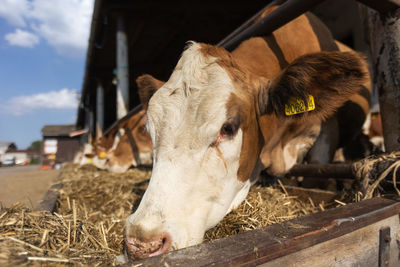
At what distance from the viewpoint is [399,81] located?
64.6 inches

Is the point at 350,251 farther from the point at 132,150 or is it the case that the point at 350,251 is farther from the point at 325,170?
the point at 132,150

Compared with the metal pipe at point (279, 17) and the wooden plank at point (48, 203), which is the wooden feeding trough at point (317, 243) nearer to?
the metal pipe at point (279, 17)

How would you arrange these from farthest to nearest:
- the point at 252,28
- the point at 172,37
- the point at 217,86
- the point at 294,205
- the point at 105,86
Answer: the point at 105,86 < the point at 172,37 < the point at 252,28 < the point at 294,205 < the point at 217,86

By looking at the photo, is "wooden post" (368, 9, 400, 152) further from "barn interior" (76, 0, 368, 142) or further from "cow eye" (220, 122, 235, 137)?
"barn interior" (76, 0, 368, 142)

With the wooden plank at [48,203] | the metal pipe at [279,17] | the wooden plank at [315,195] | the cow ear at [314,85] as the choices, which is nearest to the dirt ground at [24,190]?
the wooden plank at [48,203]

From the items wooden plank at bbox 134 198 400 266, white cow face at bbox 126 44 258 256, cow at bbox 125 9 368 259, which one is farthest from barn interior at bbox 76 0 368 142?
wooden plank at bbox 134 198 400 266

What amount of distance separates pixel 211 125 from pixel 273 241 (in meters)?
0.68

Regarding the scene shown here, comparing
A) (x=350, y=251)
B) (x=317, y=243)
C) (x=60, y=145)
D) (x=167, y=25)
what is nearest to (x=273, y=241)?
(x=317, y=243)

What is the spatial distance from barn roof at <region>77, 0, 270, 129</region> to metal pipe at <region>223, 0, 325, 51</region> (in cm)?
433

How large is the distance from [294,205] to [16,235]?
1.79 m

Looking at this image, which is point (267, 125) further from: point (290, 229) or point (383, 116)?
point (290, 229)

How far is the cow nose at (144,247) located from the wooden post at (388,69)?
4.88ft

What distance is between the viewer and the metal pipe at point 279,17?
72.8 inches

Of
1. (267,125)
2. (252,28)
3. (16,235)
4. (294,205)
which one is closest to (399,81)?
(267,125)
